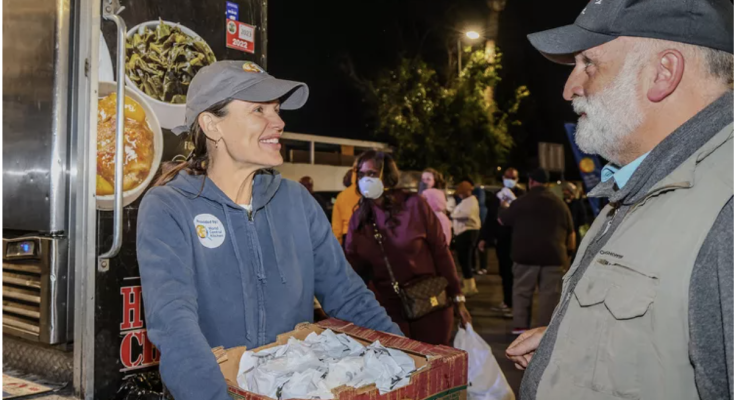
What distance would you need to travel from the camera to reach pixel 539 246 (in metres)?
6.73

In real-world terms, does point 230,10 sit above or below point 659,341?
above

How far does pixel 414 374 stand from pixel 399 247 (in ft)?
9.22

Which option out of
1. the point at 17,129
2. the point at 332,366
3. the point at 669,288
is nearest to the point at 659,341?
the point at 669,288

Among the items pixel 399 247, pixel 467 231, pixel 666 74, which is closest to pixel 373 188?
pixel 399 247

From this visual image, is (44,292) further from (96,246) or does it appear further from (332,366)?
(332,366)

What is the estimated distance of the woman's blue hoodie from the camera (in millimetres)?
1856

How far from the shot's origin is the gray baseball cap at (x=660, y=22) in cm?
158

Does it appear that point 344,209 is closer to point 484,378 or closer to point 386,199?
point 386,199

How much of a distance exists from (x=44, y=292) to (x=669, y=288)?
10.5 ft

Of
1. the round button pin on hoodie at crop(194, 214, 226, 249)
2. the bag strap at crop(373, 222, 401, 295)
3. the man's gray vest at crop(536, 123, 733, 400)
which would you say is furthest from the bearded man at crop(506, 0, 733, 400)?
the bag strap at crop(373, 222, 401, 295)

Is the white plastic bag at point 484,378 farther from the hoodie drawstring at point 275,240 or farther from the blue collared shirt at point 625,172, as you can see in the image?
the blue collared shirt at point 625,172

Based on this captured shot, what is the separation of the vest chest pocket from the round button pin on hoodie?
1.27 m

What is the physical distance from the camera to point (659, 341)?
137cm

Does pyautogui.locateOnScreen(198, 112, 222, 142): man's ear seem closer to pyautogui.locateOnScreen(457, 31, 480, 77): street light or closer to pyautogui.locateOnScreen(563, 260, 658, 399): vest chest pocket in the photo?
pyautogui.locateOnScreen(563, 260, 658, 399): vest chest pocket
